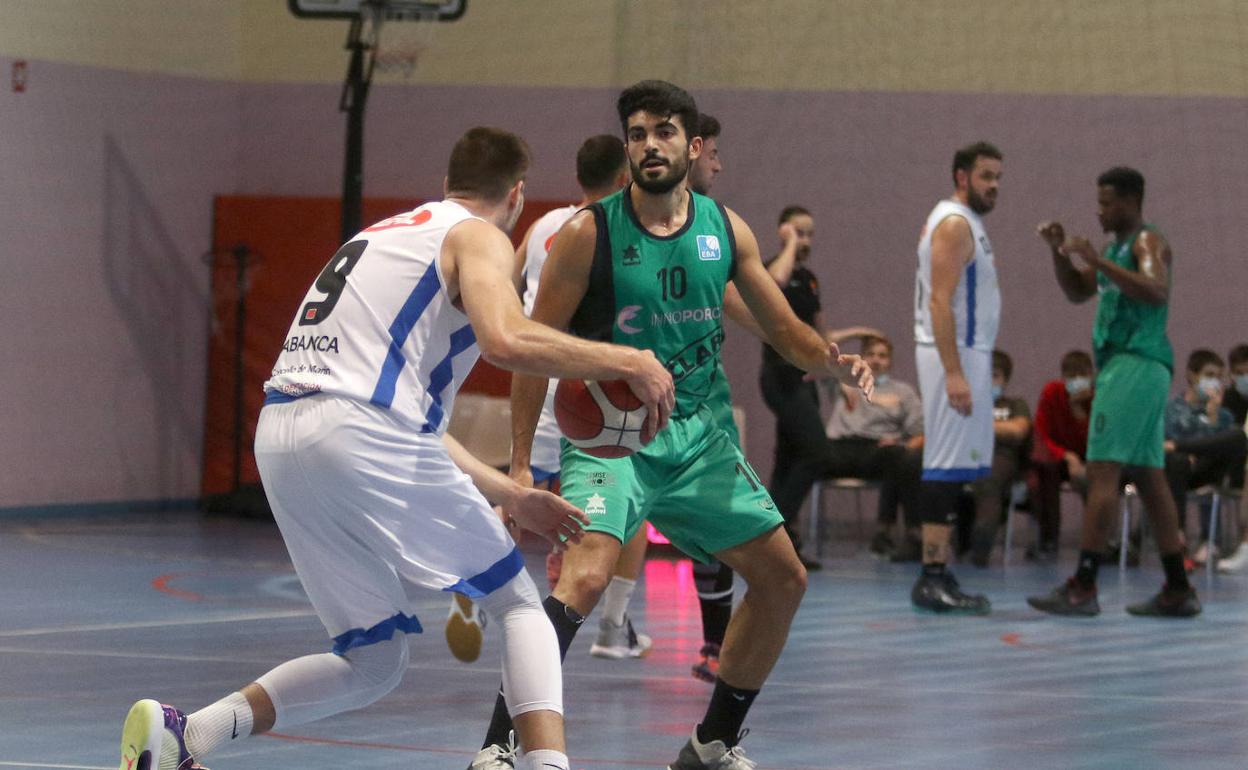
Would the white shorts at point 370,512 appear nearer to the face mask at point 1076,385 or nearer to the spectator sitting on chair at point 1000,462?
the spectator sitting on chair at point 1000,462

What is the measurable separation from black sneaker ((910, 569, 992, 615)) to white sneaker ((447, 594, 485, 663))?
295cm

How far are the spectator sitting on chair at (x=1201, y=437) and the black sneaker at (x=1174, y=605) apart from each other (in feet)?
9.07

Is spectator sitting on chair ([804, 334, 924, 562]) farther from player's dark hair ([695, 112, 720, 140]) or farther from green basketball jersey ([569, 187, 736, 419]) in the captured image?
green basketball jersey ([569, 187, 736, 419])

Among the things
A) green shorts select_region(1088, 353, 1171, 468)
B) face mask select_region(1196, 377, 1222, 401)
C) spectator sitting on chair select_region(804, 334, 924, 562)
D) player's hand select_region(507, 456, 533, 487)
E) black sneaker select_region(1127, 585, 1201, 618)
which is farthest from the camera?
spectator sitting on chair select_region(804, 334, 924, 562)

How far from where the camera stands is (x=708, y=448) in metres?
4.75

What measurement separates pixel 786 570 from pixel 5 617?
4441mm

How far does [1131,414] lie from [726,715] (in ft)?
14.5

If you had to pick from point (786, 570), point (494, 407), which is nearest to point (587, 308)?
point (786, 570)

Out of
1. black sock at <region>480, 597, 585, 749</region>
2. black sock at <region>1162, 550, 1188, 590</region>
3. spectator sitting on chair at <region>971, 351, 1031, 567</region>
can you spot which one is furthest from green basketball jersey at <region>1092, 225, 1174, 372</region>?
black sock at <region>480, 597, 585, 749</region>

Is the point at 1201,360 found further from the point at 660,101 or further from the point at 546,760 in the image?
the point at 546,760

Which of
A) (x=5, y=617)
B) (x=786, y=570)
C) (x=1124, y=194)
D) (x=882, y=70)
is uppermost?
(x=882, y=70)

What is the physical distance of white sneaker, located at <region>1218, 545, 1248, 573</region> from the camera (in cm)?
1148

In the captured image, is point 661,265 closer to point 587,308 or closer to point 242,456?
point 587,308

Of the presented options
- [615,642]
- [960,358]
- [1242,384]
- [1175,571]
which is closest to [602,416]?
[615,642]
